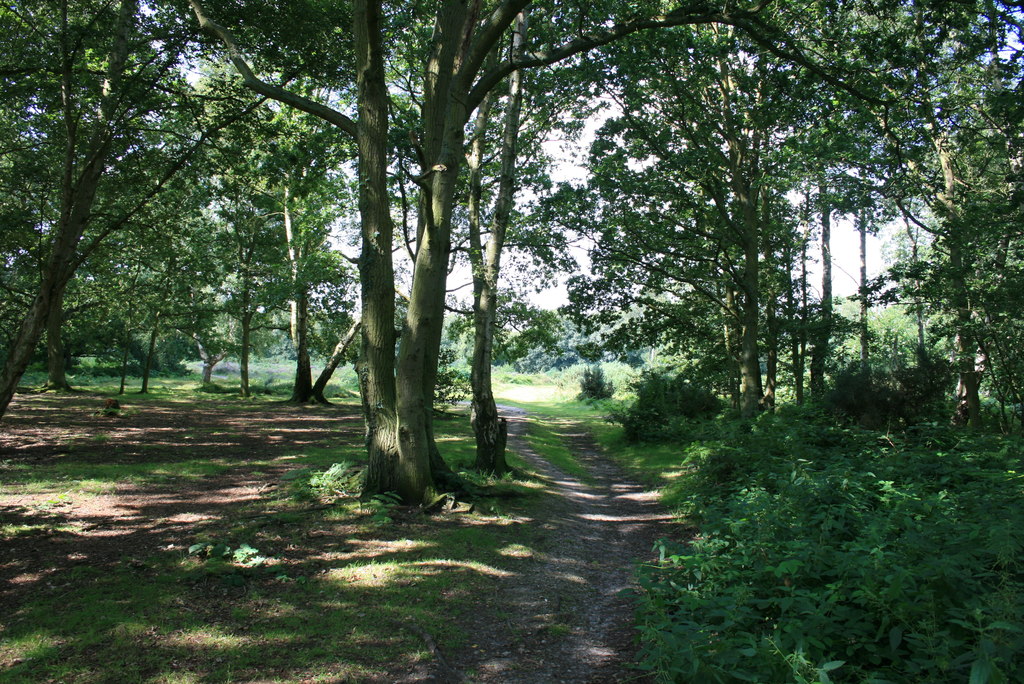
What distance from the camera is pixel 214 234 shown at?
1164 inches

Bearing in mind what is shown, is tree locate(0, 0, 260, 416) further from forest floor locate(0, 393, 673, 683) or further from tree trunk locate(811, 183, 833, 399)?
tree trunk locate(811, 183, 833, 399)

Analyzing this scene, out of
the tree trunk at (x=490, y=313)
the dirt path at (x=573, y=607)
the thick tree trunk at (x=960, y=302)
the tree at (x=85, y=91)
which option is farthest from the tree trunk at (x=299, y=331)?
the thick tree trunk at (x=960, y=302)

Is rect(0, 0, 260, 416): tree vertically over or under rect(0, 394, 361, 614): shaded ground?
over

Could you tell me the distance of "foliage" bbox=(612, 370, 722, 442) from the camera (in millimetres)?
18328

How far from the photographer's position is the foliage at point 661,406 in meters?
18.3

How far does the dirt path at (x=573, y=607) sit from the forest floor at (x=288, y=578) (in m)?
0.02

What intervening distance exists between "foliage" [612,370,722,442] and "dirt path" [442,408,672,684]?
772cm

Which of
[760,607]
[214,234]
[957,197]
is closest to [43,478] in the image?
[760,607]

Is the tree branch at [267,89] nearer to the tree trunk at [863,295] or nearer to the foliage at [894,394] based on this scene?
the foliage at [894,394]

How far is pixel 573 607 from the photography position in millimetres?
5707

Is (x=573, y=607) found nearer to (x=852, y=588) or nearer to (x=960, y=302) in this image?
(x=852, y=588)

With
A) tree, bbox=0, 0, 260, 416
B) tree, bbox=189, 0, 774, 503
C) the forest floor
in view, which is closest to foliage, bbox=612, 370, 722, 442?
the forest floor

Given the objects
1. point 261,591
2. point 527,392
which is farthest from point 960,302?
point 527,392

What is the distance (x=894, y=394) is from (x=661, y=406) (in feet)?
20.6
